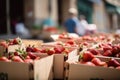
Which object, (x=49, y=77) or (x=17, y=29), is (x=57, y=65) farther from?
(x=17, y=29)

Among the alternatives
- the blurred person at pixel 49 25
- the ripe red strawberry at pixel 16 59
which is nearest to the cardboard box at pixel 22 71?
the ripe red strawberry at pixel 16 59

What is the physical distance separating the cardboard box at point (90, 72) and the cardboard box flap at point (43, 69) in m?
0.31

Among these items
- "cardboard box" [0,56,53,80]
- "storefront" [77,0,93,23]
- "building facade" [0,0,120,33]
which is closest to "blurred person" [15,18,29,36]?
"building facade" [0,0,120,33]

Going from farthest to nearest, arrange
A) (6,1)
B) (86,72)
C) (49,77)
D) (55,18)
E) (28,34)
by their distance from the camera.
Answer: (55,18)
(28,34)
(6,1)
(49,77)
(86,72)

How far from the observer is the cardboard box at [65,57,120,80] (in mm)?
4020

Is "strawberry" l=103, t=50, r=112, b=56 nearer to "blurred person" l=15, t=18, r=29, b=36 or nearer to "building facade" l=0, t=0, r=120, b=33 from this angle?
"blurred person" l=15, t=18, r=29, b=36

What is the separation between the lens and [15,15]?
17.5 meters

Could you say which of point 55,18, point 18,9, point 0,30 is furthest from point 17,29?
point 55,18

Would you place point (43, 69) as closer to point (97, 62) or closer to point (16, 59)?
point (16, 59)

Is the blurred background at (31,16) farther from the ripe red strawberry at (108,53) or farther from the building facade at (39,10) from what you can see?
the ripe red strawberry at (108,53)

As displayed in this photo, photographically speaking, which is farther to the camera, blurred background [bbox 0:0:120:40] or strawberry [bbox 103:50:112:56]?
blurred background [bbox 0:0:120:40]

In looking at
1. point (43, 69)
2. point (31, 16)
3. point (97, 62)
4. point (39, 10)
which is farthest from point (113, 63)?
point (39, 10)

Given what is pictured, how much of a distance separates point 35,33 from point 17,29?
1475mm

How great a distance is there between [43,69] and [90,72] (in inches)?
22.8
